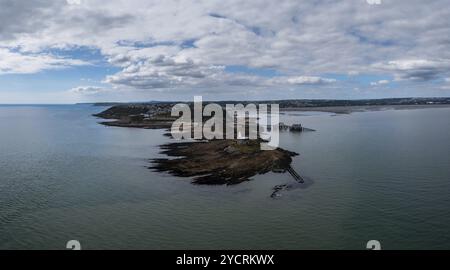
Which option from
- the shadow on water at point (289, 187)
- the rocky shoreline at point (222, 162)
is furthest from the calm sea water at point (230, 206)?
the rocky shoreline at point (222, 162)

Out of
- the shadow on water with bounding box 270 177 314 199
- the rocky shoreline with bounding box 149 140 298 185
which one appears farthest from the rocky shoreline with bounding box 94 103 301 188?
the shadow on water with bounding box 270 177 314 199

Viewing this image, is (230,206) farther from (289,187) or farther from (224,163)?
(224,163)

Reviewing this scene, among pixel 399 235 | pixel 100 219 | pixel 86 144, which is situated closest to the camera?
pixel 399 235

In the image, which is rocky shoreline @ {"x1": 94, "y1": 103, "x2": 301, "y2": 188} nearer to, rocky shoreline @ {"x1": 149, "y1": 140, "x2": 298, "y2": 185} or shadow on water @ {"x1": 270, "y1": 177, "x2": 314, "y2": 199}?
rocky shoreline @ {"x1": 149, "y1": 140, "x2": 298, "y2": 185}

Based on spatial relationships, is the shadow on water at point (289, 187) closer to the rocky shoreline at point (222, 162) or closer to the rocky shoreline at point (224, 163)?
the rocky shoreline at point (222, 162)

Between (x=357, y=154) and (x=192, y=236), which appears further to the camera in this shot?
(x=357, y=154)
